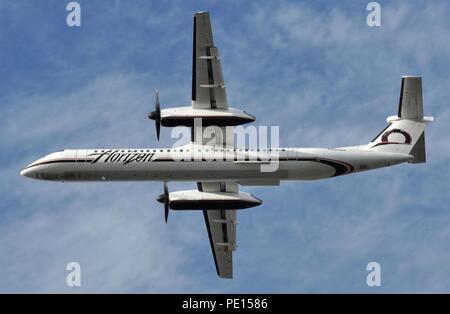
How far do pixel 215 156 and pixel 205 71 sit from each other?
5118 mm

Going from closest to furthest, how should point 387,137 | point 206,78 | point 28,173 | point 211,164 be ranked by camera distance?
1. point 211,164
2. point 206,78
3. point 387,137
4. point 28,173

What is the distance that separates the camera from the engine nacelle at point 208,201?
53.7 metres

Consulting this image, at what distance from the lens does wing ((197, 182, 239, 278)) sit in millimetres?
58781

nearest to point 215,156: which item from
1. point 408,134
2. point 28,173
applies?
point 28,173

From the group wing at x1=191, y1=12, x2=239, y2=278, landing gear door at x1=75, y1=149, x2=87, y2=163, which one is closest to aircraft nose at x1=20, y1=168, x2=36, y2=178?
landing gear door at x1=75, y1=149, x2=87, y2=163

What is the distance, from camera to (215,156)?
2060 inches

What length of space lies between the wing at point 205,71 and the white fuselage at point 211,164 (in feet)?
9.46

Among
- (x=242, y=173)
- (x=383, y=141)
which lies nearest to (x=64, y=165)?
(x=242, y=173)

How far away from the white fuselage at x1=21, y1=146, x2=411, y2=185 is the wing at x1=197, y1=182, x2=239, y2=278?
20.9 ft

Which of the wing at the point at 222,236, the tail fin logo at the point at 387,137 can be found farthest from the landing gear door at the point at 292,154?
the wing at the point at 222,236

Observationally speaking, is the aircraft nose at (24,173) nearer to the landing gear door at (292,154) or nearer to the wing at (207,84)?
the wing at (207,84)

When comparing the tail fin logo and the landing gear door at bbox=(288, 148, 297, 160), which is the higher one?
the tail fin logo

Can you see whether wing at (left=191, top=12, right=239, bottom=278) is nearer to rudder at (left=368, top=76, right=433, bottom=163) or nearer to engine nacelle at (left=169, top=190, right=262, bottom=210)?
engine nacelle at (left=169, top=190, right=262, bottom=210)

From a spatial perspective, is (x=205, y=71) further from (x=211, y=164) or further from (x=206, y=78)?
(x=211, y=164)
